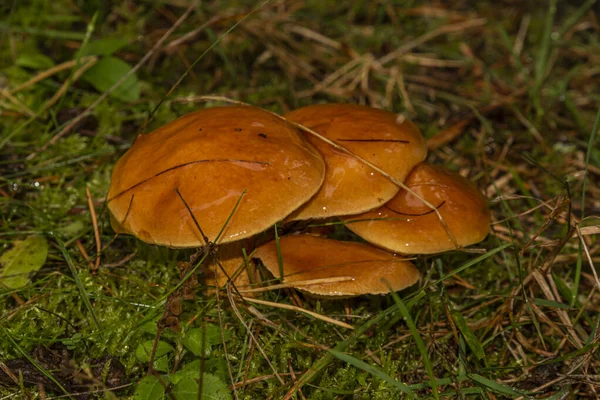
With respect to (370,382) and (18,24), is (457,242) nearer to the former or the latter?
(370,382)

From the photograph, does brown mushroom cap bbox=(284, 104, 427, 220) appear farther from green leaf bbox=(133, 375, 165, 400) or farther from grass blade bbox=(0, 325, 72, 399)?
grass blade bbox=(0, 325, 72, 399)

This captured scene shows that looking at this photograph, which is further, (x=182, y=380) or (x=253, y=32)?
(x=253, y=32)

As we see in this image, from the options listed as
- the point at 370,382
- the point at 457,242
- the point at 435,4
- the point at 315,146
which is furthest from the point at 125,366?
the point at 435,4

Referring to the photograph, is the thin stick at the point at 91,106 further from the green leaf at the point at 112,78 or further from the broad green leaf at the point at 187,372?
the broad green leaf at the point at 187,372

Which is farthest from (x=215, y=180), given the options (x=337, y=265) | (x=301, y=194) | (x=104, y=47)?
(x=104, y=47)

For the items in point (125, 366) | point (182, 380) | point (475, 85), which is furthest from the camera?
point (475, 85)

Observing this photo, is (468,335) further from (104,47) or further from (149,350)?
(104,47)
